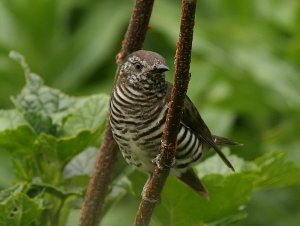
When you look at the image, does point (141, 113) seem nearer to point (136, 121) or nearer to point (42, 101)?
point (136, 121)

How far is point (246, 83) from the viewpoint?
4.86m

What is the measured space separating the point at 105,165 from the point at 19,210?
30 cm

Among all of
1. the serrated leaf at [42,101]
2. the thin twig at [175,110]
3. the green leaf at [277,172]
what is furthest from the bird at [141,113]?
the thin twig at [175,110]

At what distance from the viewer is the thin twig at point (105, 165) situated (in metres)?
2.65

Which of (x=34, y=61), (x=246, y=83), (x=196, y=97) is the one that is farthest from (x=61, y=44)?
(x=246, y=83)

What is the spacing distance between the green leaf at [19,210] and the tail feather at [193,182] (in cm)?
54

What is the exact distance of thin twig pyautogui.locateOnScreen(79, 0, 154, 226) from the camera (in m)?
2.65

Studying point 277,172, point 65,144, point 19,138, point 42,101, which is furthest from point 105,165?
point 277,172

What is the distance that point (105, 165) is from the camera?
2740 mm

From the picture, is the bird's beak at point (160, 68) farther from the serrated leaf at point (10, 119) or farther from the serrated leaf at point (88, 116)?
the serrated leaf at point (10, 119)

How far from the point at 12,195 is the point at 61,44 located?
3120mm

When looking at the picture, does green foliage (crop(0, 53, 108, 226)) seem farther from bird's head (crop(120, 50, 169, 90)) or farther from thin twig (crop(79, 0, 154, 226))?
bird's head (crop(120, 50, 169, 90))

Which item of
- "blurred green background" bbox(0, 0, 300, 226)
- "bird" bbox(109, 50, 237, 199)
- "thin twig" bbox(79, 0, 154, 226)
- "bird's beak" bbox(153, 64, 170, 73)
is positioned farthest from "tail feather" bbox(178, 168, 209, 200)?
"blurred green background" bbox(0, 0, 300, 226)

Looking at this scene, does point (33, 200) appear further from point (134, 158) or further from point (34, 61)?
point (34, 61)
